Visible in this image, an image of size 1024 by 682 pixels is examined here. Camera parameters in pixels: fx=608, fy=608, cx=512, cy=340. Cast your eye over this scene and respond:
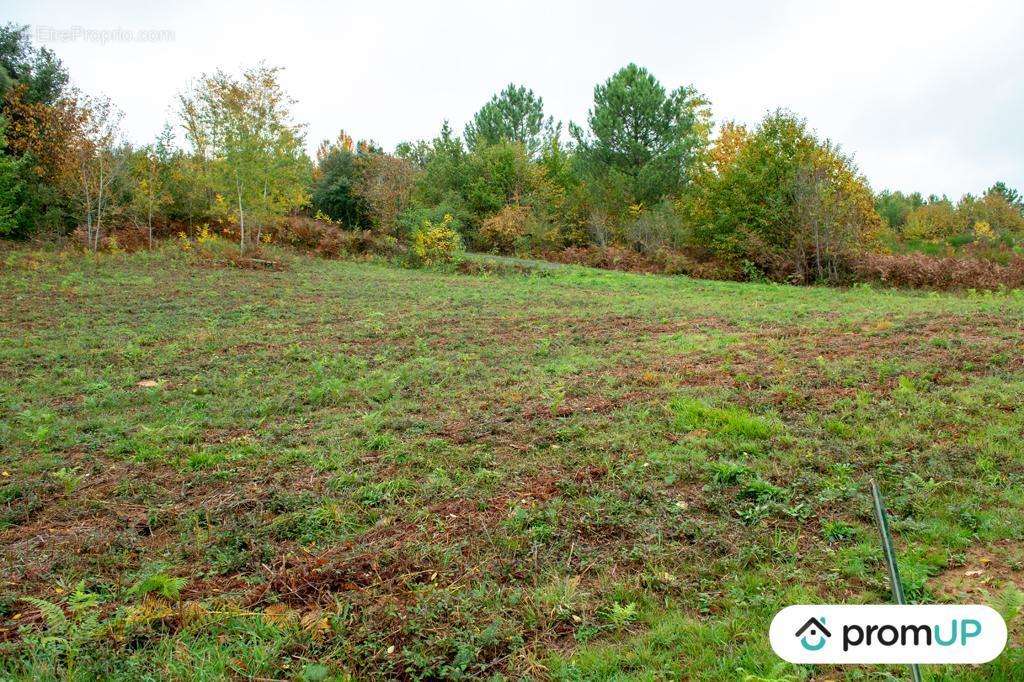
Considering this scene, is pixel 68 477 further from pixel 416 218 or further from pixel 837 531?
pixel 416 218

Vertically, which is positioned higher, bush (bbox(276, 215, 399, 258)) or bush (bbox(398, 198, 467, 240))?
bush (bbox(398, 198, 467, 240))

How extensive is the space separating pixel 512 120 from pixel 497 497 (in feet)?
119

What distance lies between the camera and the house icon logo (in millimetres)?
1229

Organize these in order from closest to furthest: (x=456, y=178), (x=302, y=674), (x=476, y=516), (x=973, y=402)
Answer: (x=302, y=674)
(x=476, y=516)
(x=973, y=402)
(x=456, y=178)

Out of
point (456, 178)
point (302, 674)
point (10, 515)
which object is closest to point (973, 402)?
point (302, 674)

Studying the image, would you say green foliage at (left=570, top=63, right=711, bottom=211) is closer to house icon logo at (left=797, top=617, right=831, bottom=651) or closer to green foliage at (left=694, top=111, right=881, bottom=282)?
green foliage at (left=694, top=111, right=881, bottom=282)

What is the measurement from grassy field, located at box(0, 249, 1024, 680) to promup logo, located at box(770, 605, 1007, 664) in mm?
1413

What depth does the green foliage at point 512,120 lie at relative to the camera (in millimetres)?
37188

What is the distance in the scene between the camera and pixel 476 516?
13.0 ft

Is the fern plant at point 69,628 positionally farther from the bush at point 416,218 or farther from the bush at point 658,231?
the bush at point 658,231

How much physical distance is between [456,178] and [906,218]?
24324 mm

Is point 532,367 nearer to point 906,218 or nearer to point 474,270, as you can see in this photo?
point 474,270

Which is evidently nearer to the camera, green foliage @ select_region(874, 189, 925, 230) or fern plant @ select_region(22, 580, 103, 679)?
fern plant @ select_region(22, 580, 103, 679)

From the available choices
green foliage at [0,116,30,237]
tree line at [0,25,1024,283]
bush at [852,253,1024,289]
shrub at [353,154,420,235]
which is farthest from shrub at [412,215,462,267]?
bush at [852,253,1024,289]
